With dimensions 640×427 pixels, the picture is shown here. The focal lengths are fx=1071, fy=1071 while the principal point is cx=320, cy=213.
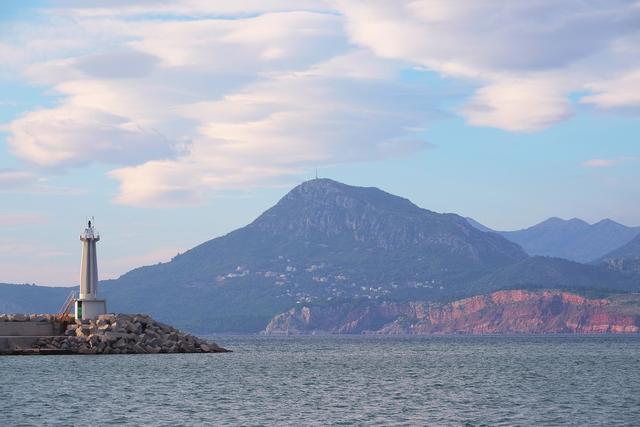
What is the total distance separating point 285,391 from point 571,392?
2287 cm

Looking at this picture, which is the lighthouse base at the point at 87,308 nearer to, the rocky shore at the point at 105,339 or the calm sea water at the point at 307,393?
the rocky shore at the point at 105,339

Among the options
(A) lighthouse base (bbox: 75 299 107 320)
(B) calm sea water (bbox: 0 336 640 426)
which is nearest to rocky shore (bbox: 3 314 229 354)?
(A) lighthouse base (bbox: 75 299 107 320)

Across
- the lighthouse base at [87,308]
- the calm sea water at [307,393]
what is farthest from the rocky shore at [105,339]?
the calm sea water at [307,393]

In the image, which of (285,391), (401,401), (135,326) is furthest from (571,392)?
(135,326)

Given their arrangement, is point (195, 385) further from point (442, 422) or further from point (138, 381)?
point (442, 422)

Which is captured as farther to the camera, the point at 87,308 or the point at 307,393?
the point at 87,308

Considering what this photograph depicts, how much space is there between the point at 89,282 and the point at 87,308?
3322 mm

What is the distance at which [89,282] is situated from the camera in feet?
431

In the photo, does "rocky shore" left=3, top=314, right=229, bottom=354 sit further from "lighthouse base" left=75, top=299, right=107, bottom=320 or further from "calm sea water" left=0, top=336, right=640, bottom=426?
"calm sea water" left=0, top=336, right=640, bottom=426

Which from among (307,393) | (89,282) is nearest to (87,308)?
(89,282)

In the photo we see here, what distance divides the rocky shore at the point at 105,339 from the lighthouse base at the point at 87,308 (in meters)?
0.77

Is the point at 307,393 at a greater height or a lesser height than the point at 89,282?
lesser

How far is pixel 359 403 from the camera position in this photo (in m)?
74.6

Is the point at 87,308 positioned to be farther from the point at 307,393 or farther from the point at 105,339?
the point at 307,393
